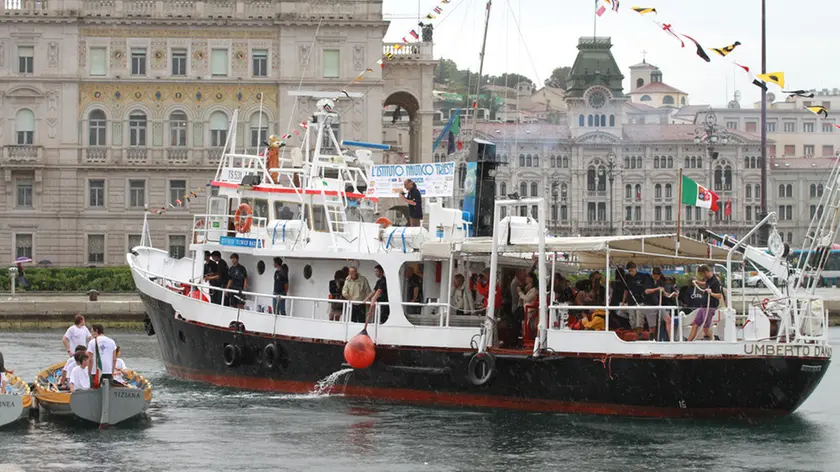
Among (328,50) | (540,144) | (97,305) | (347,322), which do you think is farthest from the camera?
(540,144)

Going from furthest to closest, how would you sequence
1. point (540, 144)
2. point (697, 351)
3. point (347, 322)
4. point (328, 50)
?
point (540, 144) → point (328, 50) → point (347, 322) → point (697, 351)

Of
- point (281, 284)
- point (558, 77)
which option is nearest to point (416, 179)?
point (281, 284)

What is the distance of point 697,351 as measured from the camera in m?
21.4

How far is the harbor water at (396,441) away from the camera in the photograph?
762 inches

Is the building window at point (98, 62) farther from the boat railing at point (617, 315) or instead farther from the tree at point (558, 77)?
the tree at point (558, 77)

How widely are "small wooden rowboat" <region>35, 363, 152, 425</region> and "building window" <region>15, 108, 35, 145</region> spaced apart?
45866mm

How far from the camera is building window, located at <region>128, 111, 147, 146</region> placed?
66.7 m

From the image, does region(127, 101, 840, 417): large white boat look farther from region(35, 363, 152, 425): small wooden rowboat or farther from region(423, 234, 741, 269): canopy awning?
region(35, 363, 152, 425): small wooden rowboat

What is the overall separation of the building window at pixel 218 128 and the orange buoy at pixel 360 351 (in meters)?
44.5

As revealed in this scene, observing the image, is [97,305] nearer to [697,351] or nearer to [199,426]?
[199,426]

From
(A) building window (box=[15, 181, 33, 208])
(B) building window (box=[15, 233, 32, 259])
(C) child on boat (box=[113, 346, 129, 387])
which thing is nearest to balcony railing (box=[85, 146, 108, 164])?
(A) building window (box=[15, 181, 33, 208])

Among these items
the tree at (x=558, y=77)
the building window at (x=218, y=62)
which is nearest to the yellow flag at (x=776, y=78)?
the building window at (x=218, y=62)

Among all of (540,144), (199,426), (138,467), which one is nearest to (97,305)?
(199,426)

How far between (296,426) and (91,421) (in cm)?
313
